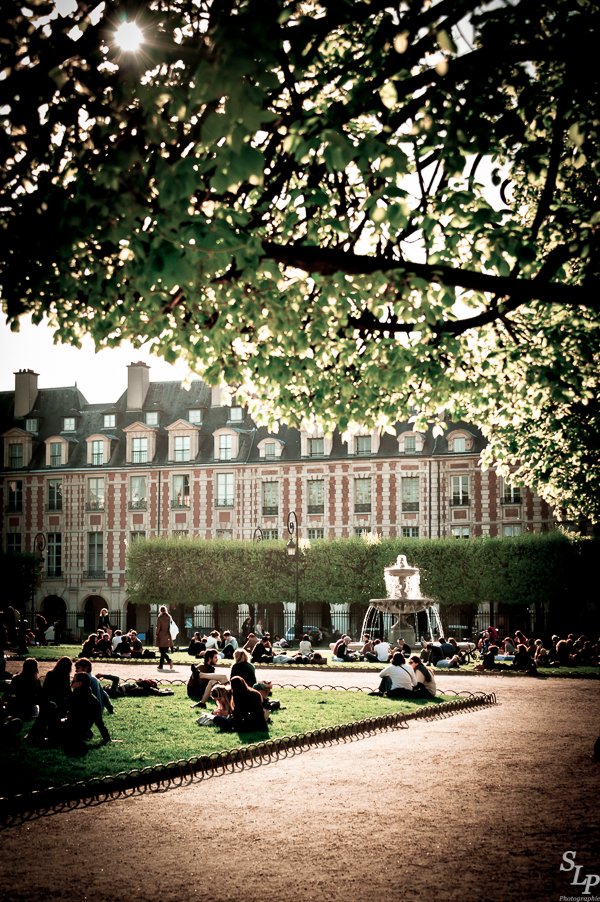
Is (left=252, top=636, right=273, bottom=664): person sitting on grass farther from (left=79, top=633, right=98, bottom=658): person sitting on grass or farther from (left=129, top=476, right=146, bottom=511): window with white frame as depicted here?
(left=129, top=476, right=146, bottom=511): window with white frame

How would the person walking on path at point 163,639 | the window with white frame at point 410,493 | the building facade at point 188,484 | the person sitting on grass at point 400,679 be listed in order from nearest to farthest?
the person sitting on grass at point 400,679
the person walking on path at point 163,639
the building facade at point 188,484
the window with white frame at point 410,493

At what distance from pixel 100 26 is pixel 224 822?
19.8 feet

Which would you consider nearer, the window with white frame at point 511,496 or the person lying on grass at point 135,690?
the person lying on grass at point 135,690

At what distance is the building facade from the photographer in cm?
4619

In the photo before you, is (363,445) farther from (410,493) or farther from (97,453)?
(97,453)

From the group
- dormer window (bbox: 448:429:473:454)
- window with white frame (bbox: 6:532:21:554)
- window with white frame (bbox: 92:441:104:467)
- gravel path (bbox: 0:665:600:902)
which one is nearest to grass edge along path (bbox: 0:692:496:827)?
gravel path (bbox: 0:665:600:902)

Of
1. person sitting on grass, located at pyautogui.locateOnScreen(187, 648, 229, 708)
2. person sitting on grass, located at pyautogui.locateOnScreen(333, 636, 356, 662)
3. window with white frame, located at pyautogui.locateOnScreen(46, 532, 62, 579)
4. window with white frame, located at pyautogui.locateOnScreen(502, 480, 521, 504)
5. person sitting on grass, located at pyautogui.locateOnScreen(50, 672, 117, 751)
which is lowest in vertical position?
person sitting on grass, located at pyautogui.locateOnScreen(333, 636, 356, 662)

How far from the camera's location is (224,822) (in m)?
6.86

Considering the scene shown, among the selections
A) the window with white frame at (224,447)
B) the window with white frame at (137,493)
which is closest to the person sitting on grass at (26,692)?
the window with white frame at (224,447)

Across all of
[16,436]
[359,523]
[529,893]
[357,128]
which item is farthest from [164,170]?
[16,436]

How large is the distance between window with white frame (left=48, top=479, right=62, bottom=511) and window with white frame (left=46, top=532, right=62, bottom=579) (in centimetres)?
164

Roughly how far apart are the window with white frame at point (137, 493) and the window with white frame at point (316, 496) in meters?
10.0

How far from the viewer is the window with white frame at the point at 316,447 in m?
48.1

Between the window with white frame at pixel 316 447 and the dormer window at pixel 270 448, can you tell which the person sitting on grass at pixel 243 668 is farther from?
the dormer window at pixel 270 448
